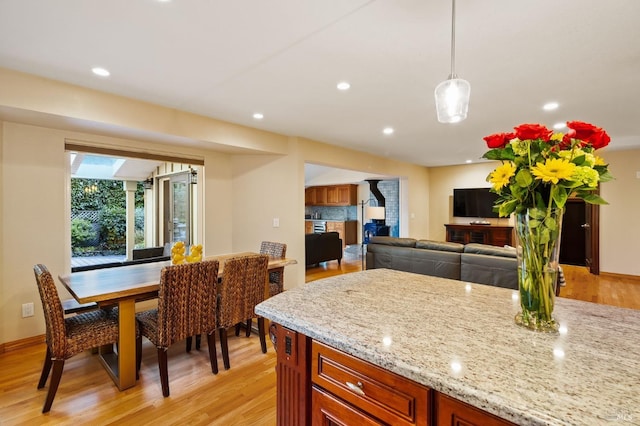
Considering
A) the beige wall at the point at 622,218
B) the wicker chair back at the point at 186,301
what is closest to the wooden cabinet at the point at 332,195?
the beige wall at the point at 622,218

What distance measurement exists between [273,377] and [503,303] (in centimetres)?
186

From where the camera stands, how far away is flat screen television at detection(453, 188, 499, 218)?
7.23 metres

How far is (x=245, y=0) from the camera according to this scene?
1.61 m

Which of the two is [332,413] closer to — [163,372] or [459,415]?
[459,415]

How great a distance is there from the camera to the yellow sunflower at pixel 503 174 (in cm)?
104

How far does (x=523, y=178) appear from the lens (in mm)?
1011

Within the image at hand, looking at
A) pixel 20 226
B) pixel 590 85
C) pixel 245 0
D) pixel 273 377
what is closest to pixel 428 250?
pixel 590 85

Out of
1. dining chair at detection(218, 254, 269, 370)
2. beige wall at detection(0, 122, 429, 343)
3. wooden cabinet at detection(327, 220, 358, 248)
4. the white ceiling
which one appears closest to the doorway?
the white ceiling

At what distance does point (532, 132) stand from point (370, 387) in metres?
0.98

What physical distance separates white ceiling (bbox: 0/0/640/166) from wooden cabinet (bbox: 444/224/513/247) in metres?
3.84

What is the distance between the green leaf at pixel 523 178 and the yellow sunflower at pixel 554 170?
0.03 meters

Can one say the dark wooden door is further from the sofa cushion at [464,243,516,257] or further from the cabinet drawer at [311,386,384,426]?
the cabinet drawer at [311,386,384,426]

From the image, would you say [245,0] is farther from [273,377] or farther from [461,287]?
[273,377]

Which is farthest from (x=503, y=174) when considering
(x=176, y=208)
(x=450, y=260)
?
(x=176, y=208)
